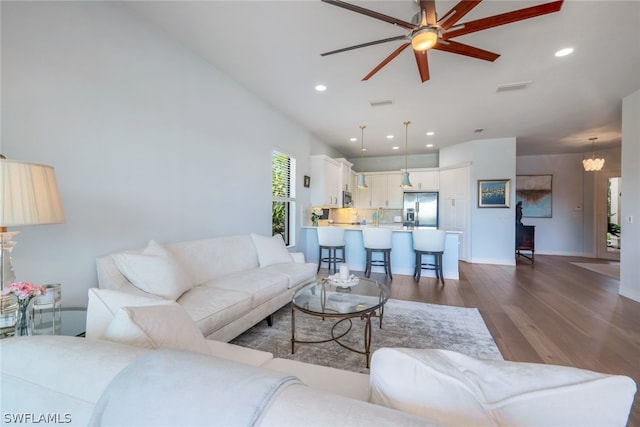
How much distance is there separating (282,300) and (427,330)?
155 cm

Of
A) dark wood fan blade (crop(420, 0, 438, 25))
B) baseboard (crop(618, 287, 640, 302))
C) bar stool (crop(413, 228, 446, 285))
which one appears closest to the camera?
dark wood fan blade (crop(420, 0, 438, 25))

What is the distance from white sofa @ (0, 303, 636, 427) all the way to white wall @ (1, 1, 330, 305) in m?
1.48

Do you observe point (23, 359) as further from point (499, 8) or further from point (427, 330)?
point (499, 8)

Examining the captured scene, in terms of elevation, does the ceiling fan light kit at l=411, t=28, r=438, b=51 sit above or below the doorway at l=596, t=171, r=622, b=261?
above

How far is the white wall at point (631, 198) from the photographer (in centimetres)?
363

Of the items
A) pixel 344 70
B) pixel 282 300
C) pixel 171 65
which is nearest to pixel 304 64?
pixel 344 70

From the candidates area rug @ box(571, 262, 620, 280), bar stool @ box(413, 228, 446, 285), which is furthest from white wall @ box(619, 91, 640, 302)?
bar stool @ box(413, 228, 446, 285)

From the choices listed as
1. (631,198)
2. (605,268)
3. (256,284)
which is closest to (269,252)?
(256,284)

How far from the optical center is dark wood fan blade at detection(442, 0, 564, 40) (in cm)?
169

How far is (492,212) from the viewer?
6.22 metres

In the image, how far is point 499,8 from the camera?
220cm

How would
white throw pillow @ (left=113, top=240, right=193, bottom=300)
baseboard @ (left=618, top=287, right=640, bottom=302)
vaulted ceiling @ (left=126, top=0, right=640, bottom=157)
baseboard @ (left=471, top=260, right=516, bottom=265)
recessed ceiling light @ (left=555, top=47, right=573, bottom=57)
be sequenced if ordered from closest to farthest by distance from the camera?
1. white throw pillow @ (left=113, top=240, right=193, bottom=300)
2. vaulted ceiling @ (left=126, top=0, right=640, bottom=157)
3. recessed ceiling light @ (left=555, top=47, right=573, bottom=57)
4. baseboard @ (left=618, top=287, right=640, bottom=302)
5. baseboard @ (left=471, top=260, right=516, bottom=265)

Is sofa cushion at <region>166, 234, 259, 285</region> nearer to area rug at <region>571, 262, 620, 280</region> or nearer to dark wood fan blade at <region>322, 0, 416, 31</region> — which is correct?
dark wood fan blade at <region>322, 0, 416, 31</region>

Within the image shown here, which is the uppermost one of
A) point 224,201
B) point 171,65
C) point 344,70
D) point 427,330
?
point 344,70
